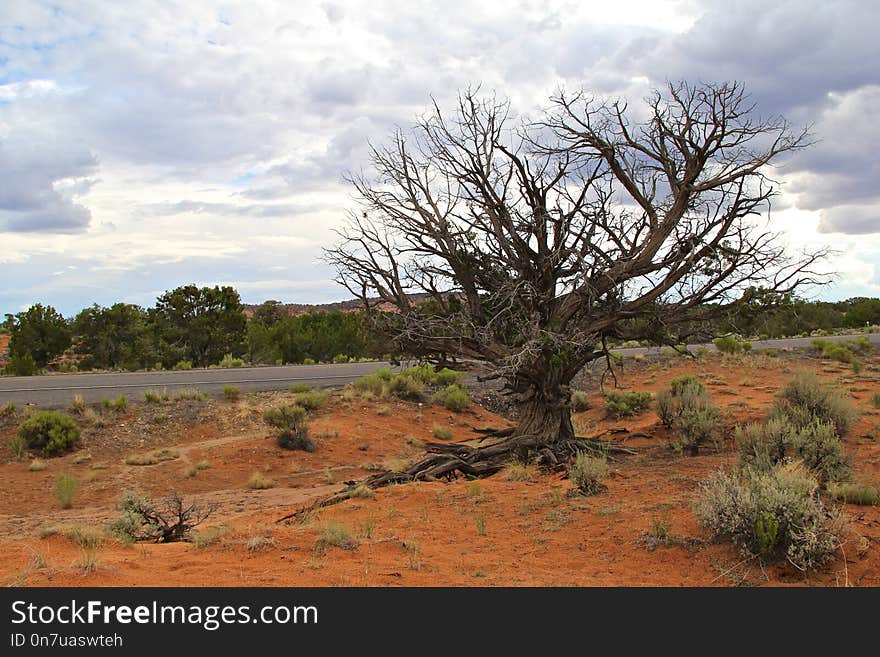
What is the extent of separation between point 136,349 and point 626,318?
3477 centimetres

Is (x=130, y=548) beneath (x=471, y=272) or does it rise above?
beneath

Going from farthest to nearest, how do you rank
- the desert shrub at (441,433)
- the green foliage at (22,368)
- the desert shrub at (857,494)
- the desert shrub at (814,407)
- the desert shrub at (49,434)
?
the green foliage at (22,368), the desert shrub at (441,433), the desert shrub at (49,434), the desert shrub at (814,407), the desert shrub at (857,494)

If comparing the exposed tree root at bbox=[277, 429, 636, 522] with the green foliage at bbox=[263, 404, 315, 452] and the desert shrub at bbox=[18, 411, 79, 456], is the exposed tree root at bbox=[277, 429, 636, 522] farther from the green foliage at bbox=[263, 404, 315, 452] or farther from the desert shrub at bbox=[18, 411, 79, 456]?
the desert shrub at bbox=[18, 411, 79, 456]

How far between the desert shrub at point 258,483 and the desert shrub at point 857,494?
1083 cm

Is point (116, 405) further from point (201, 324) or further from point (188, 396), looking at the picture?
point (201, 324)

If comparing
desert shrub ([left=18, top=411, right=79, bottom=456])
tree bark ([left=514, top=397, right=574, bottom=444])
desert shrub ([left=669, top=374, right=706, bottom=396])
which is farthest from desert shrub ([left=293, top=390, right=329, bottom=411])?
desert shrub ([left=669, top=374, right=706, bottom=396])

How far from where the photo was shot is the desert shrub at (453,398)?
75.0 ft

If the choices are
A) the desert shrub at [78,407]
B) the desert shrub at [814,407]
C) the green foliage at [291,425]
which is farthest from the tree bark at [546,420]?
the desert shrub at [78,407]

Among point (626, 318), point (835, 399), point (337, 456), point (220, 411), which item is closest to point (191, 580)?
point (626, 318)

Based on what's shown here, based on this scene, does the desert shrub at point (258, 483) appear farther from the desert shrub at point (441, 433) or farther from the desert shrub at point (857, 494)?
the desert shrub at point (857, 494)

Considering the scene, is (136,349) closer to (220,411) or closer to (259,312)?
(259,312)

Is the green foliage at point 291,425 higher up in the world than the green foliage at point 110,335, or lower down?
lower down

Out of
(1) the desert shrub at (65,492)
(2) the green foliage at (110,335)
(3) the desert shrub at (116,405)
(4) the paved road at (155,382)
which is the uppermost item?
(2) the green foliage at (110,335)

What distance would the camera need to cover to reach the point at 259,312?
5797 centimetres
